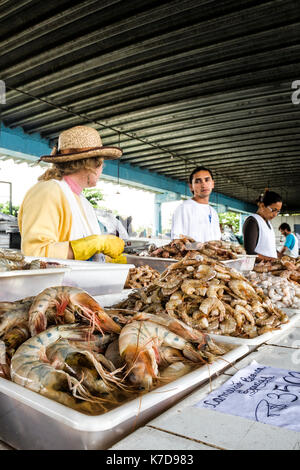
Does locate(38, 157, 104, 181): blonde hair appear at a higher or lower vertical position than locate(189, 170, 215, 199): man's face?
lower

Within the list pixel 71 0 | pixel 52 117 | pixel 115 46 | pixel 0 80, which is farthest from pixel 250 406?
pixel 52 117

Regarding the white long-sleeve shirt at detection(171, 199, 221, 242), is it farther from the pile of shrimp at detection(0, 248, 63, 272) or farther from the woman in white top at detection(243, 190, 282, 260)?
the pile of shrimp at detection(0, 248, 63, 272)

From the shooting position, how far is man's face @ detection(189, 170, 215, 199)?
4383mm

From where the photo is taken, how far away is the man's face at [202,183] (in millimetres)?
4383

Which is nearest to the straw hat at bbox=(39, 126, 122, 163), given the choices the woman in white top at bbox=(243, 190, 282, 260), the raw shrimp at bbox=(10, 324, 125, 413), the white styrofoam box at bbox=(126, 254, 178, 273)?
the white styrofoam box at bbox=(126, 254, 178, 273)

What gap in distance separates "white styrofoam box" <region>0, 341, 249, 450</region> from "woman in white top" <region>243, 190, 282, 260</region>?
388cm

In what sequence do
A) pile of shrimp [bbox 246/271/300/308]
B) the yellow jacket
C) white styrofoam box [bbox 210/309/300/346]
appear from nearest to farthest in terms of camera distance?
white styrofoam box [bbox 210/309/300/346], pile of shrimp [bbox 246/271/300/308], the yellow jacket

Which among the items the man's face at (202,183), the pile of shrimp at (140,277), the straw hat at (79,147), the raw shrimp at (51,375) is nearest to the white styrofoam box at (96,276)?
the pile of shrimp at (140,277)

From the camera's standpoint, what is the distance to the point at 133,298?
5.96ft

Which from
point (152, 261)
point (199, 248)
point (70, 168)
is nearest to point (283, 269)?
point (199, 248)

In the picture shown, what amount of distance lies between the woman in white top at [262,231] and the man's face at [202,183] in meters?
0.69

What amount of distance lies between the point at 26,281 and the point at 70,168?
4.86 ft

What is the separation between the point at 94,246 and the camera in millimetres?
2418

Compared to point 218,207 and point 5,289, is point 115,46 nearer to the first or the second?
point 5,289
